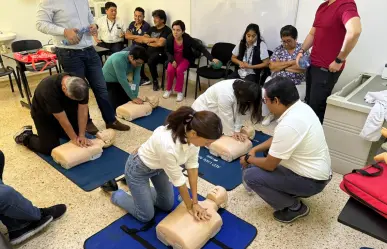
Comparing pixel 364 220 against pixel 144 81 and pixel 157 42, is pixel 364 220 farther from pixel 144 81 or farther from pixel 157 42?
pixel 144 81

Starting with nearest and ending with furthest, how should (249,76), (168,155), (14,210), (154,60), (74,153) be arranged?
1. (168,155)
2. (14,210)
3. (74,153)
4. (249,76)
5. (154,60)

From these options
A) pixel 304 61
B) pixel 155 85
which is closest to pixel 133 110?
pixel 155 85

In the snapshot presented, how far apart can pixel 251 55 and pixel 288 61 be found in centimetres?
48

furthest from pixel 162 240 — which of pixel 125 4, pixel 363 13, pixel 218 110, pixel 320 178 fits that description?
pixel 125 4

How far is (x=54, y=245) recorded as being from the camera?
5.74ft

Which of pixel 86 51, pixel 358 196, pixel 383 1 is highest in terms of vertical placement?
Result: pixel 383 1

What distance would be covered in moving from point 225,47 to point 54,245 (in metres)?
2.97

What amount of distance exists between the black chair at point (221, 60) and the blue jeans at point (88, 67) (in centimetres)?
128

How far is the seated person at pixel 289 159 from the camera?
1628mm

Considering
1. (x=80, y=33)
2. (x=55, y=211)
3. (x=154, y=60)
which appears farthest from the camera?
(x=154, y=60)

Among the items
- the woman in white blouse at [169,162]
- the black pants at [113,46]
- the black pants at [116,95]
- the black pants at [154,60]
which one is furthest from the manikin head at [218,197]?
the black pants at [113,46]

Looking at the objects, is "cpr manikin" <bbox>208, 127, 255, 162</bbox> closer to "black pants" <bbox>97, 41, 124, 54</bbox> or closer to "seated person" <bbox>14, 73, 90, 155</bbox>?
"seated person" <bbox>14, 73, 90, 155</bbox>

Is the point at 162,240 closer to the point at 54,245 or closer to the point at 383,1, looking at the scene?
the point at 54,245

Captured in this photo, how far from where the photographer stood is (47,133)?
8.18ft
